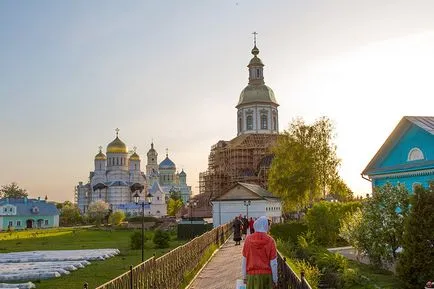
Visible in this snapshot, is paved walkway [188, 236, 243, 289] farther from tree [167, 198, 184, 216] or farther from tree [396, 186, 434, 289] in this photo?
tree [167, 198, 184, 216]

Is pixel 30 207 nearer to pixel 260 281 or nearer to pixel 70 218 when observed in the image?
pixel 70 218

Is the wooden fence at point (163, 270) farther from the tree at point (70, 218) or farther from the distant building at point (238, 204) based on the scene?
the tree at point (70, 218)

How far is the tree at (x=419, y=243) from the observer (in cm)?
1277

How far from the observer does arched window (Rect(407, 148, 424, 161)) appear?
67.5 ft

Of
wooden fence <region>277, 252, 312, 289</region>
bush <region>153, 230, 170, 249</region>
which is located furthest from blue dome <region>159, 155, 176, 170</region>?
wooden fence <region>277, 252, 312, 289</region>

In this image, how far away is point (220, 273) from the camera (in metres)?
16.7

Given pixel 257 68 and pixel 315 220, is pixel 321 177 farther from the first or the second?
pixel 257 68

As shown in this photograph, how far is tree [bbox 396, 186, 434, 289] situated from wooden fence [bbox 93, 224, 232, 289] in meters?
5.65

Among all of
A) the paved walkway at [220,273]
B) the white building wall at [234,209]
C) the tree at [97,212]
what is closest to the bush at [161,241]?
the paved walkway at [220,273]

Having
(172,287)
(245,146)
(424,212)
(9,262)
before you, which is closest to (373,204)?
(424,212)

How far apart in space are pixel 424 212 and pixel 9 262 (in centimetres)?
1893

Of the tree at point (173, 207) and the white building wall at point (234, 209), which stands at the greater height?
the tree at point (173, 207)

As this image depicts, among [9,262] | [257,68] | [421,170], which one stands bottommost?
[9,262]

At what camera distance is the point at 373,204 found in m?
17.2
